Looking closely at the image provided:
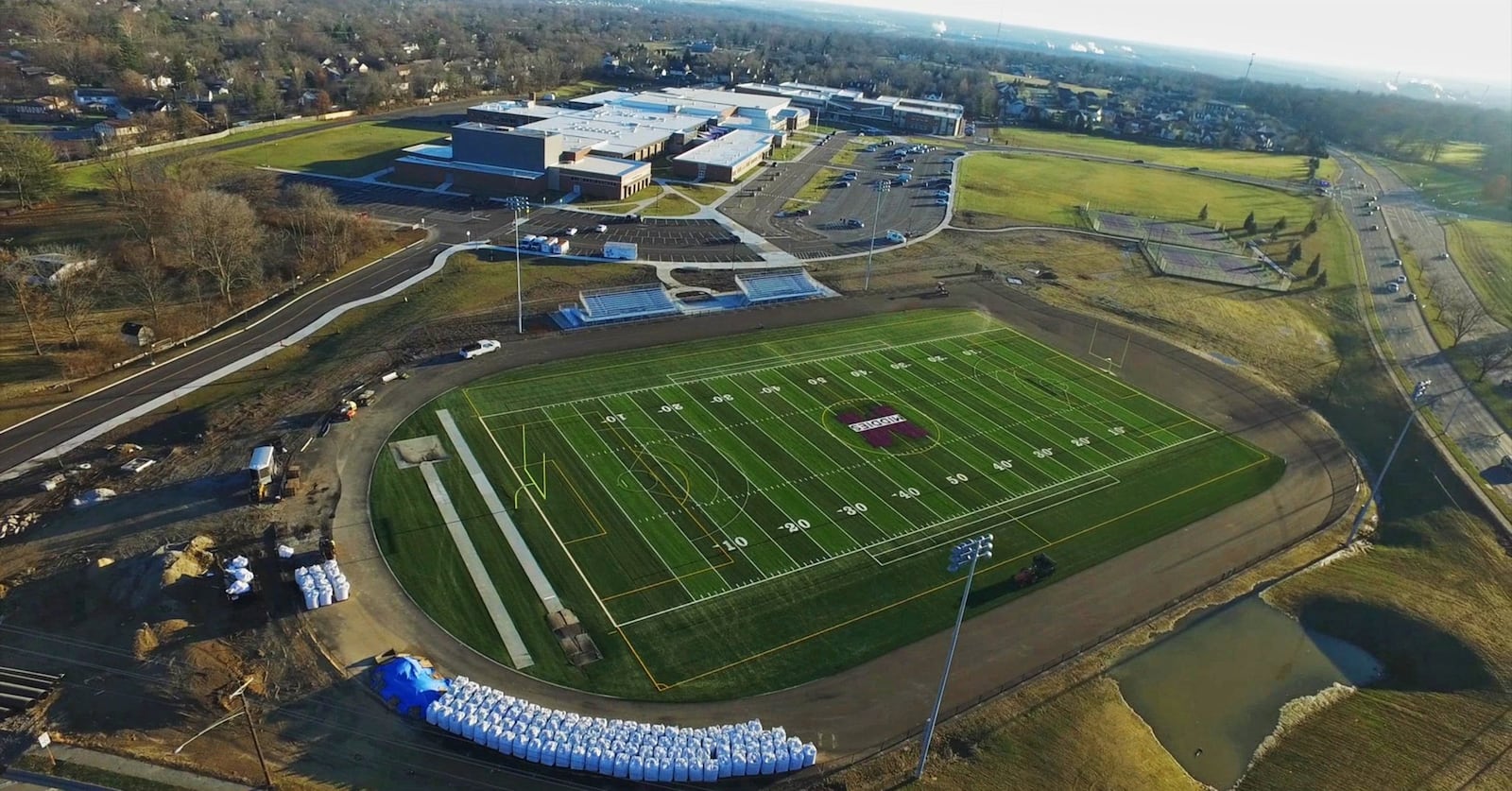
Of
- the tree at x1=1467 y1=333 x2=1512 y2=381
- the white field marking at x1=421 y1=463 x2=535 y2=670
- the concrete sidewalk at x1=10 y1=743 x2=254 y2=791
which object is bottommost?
the concrete sidewalk at x1=10 y1=743 x2=254 y2=791

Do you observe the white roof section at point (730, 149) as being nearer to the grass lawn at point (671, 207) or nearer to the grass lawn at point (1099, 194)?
the grass lawn at point (671, 207)

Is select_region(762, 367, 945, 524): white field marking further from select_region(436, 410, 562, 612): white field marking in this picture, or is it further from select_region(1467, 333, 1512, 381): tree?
select_region(1467, 333, 1512, 381): tree

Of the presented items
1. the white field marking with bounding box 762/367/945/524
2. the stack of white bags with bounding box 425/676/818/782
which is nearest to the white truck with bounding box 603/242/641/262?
the white field marking with bounding box 762/367/945/524

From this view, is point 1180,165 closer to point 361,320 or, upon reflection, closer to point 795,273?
point 795,273

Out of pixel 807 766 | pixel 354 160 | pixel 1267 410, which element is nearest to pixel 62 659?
pixel 807 766

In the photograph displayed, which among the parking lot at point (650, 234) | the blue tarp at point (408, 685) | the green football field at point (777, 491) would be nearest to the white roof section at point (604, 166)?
the parking lot at point (650, 234)

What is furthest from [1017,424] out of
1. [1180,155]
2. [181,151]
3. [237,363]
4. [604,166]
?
[1180,155]

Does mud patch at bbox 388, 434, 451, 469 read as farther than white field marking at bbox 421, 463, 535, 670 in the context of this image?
Yes

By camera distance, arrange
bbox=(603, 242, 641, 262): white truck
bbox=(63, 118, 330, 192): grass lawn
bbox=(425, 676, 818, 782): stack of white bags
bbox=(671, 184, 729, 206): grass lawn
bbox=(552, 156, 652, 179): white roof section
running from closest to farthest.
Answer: bbox=(425, 676, 818, 782): stack of white bags, bbox=(603, 242, 641, 262): white truck, bbox=(63, 118, 330, 192): grass lawn, bbox=(552, 156, 652, 179): white roof section, bbox=(671, 184, 729, 206): grass lawn
